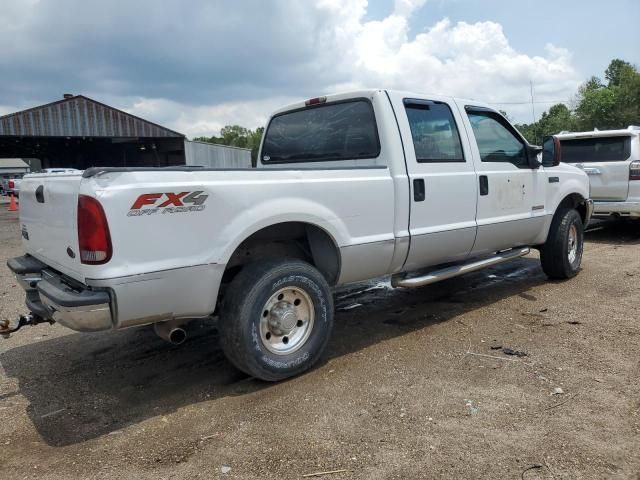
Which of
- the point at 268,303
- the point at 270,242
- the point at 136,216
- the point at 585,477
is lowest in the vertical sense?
the point at 585,477

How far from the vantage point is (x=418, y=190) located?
4355 millimetres

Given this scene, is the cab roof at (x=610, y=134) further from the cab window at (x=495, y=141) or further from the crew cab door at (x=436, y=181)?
the crew cab door at (x=436, y=181)

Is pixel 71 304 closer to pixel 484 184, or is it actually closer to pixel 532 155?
pixel 484 184

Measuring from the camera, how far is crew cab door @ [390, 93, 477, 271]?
4383 millimetres

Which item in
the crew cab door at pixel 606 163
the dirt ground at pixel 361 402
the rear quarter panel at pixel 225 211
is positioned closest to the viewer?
the dirt ground at pixel 361 402

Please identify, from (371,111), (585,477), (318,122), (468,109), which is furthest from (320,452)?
(468,109)

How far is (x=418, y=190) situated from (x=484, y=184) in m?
1.01

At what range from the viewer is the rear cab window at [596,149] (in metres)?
8.94

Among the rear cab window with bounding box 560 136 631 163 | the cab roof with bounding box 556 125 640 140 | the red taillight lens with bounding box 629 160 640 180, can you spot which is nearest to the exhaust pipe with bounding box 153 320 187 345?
the cab roof with bounding box 556 125 640 140

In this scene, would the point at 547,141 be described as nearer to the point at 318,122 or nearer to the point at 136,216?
the point at 318,122

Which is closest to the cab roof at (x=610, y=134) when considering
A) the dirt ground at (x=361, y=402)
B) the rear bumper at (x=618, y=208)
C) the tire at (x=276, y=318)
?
the rear bumper at (x=618, y=208)

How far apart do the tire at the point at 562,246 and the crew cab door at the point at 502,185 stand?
373 millimetres

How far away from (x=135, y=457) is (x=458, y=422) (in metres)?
1.84

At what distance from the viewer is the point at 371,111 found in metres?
4.34
